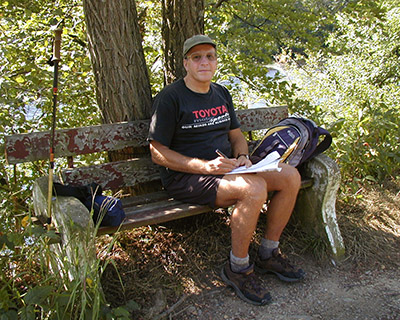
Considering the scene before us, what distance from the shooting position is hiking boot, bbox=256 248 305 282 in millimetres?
2959

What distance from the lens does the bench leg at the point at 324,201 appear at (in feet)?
10.6

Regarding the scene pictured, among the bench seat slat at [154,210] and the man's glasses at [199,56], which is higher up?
the man's glasses at [199,56]

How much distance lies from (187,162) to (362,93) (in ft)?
12.5

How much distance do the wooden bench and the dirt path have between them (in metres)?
0.29

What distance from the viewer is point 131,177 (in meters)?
3.23

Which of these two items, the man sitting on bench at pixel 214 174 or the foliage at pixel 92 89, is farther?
the man sitting on bench at pixel 214 174

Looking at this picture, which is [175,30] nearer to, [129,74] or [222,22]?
[129,74]

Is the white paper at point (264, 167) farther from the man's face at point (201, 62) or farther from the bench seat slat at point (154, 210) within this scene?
the man's face at point (201, 62)

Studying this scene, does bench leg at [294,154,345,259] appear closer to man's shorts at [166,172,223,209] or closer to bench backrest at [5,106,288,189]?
man's shorts at [166,172,223,209]

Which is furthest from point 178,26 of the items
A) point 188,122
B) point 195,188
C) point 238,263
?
point 238,263

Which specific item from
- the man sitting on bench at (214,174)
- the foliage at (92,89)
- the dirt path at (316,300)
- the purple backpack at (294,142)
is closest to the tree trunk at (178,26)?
the man sitting on bench at (214,174)

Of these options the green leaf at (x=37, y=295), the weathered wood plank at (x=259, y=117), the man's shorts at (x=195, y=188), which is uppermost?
the weathered wood plank at (x=259, y=117)

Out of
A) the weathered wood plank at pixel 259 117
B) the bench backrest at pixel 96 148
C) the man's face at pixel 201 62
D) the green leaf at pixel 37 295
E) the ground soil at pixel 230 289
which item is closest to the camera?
the green leaf at pixel 37 295

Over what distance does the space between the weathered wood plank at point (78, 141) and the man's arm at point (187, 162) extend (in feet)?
1.17
